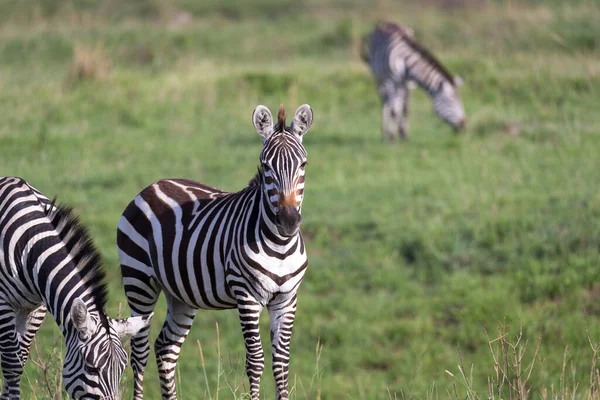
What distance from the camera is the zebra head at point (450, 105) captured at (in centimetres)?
1542

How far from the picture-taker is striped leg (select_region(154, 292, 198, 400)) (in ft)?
16.0

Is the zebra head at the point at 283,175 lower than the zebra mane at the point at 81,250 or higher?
higher

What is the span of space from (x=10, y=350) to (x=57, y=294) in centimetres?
76

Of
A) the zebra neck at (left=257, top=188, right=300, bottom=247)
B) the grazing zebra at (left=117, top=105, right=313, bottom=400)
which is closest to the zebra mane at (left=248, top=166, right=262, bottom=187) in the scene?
the grazing zebra at (left=117, top=105, right=313, bottom=400)

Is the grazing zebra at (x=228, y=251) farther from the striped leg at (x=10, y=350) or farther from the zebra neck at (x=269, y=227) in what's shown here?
the striped leg at (x=10, y=350)

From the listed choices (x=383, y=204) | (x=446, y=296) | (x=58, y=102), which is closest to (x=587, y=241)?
(x=446, y=296)

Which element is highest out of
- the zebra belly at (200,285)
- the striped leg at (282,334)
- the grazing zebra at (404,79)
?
the grazing zebra at (404,79)

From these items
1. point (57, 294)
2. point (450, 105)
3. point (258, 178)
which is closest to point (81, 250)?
point (57, 294)

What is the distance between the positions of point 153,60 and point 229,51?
244cm

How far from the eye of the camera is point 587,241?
10297 mm

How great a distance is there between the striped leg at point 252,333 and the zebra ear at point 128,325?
512 mm

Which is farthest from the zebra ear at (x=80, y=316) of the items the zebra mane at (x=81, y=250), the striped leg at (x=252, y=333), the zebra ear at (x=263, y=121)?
the zebra ear at (x=263, y=121)

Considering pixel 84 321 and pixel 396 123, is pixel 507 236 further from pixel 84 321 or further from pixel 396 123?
pixel 84 321

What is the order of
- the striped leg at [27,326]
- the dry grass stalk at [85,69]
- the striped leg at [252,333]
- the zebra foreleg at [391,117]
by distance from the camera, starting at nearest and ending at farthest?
the striped leg at [252,333] < the striped leg at [27,326] < the zebra foreleg at [391,117] < the dry grass stalk at [85,69]
